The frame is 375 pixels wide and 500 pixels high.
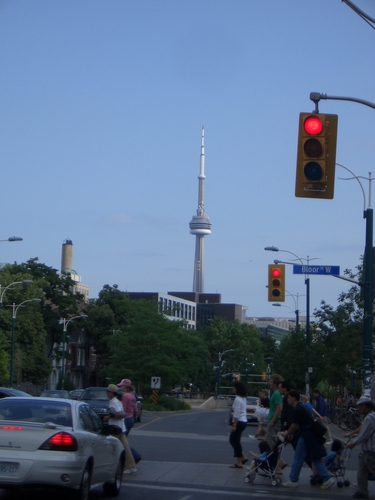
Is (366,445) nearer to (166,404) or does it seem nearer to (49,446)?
(49,446)

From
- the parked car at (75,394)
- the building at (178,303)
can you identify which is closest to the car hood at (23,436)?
the parked car at (75,394)

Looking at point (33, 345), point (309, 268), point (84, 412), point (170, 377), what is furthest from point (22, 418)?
point (33, 345)

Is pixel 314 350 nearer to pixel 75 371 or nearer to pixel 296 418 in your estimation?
pixel 296 418

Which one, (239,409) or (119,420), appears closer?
(119,420)

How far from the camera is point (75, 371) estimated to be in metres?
98.4

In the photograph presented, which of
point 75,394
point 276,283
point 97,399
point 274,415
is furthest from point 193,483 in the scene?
point 75,394

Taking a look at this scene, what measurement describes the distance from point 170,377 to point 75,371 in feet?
115

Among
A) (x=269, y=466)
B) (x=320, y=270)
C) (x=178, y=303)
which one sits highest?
(x=178, y=303)

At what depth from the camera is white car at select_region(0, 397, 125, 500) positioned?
991 cm

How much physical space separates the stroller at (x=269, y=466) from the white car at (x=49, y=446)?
153 inches

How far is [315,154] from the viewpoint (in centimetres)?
1213

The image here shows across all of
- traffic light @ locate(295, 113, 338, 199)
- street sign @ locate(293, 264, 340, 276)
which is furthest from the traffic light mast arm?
street sign @ locate(293, 264, 340, 276)

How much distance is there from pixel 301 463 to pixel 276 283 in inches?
432

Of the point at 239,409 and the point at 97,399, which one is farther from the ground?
the point at 239,409
